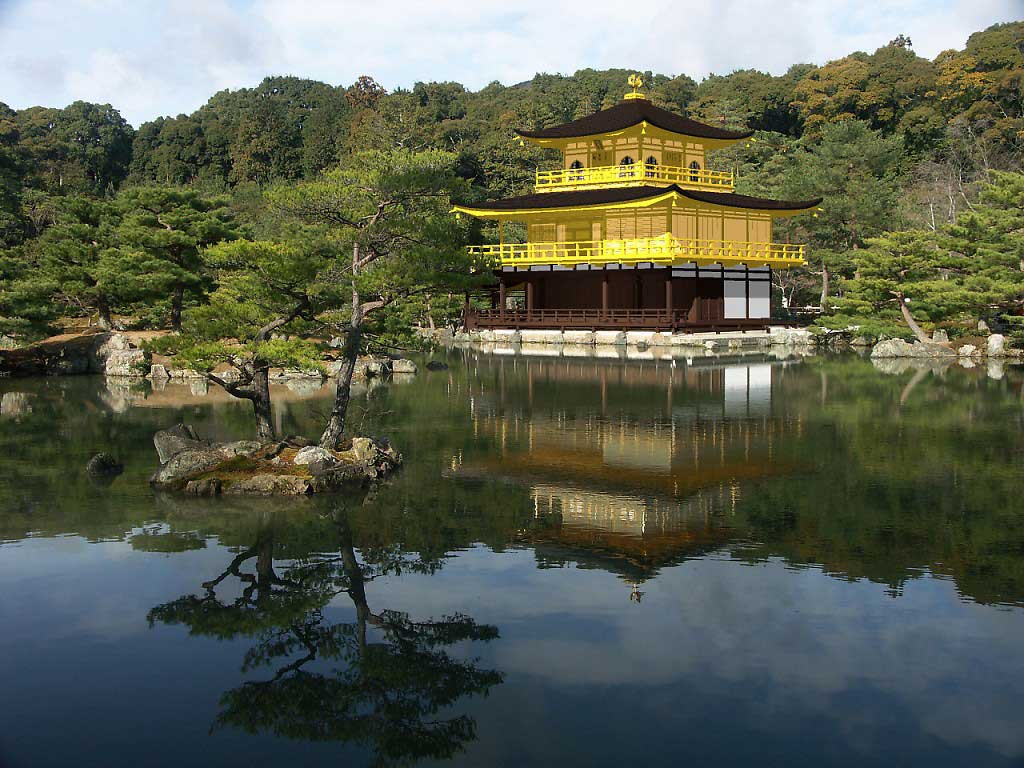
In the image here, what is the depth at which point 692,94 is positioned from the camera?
316 feet

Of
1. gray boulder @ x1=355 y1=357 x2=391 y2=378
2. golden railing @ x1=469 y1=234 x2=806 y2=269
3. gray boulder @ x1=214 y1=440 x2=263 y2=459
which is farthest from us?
golden railing @ x1=469 y1=234 x2=806 y2=269

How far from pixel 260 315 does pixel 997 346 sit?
2877 cm

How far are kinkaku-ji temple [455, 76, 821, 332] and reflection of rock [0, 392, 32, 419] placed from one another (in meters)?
23.8

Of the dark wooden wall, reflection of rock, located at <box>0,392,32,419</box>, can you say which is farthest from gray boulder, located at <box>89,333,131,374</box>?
the dark wooden wall

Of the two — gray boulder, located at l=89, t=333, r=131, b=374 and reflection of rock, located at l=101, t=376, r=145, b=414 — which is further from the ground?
gray boulder, located at l=89, t=333, r=131, b=374

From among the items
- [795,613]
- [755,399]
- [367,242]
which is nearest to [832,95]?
[755,399]

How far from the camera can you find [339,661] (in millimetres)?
7883

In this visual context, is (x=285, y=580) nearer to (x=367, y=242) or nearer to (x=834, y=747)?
(x=834, y=747)

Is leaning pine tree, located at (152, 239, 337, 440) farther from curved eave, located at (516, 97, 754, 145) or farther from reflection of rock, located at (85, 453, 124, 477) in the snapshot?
curved eave, located at (516, 97, 754, 145)

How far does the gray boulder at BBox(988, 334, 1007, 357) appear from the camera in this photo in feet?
114

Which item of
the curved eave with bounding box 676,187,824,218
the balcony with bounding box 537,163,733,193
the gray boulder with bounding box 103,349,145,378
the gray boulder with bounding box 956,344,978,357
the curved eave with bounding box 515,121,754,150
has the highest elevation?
the curved eave with bounding box 515,121,754,150

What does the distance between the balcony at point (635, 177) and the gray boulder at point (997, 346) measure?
1722 centimetres

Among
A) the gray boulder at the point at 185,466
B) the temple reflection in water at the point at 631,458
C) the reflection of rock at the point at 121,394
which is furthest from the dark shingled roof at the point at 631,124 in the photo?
the gray boulder at the point at 185,466

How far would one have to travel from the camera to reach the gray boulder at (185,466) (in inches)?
558
